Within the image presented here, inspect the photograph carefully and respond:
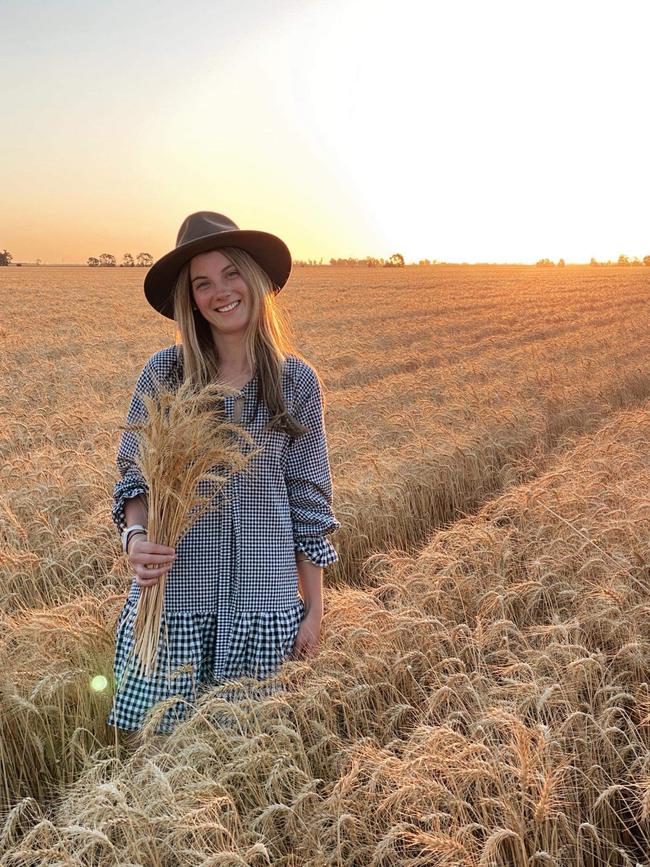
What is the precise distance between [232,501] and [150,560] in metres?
0.53

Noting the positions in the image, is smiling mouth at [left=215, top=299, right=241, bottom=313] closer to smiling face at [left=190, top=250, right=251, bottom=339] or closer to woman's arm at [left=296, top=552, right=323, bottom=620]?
smiling face at [left=190, top=250, right=251, bottom=339]

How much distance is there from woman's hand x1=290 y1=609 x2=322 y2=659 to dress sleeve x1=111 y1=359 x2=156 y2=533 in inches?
34.1

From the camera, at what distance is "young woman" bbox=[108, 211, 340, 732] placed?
292cm

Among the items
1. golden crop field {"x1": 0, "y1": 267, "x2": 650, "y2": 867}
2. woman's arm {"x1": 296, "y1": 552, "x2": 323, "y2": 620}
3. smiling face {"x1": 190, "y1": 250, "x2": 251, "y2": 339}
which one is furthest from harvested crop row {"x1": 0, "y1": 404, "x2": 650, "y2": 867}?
smiling face {"x1": 190, "y1": 250, "x2": 251, "y2": 339}

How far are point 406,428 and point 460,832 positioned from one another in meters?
6.30

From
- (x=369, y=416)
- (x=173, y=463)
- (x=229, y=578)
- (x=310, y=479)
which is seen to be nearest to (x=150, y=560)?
(x=173, y=463)

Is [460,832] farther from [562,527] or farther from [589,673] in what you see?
[562,527]

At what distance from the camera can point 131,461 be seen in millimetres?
3027

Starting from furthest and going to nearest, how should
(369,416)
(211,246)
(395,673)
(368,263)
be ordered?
(368,263) → (369,416) → (395,673) → (211,246)

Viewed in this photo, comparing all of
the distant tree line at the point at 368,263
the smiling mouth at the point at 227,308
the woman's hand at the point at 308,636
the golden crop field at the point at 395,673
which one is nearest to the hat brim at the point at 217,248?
the smiling mouth at the point at 227,308

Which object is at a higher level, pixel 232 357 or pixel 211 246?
pixel 211 246

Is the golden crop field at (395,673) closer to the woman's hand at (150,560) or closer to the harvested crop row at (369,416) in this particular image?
the harvested crop row at (369,416)

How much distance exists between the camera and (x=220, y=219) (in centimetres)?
299

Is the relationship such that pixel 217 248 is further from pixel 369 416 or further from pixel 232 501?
pixel 369 416
